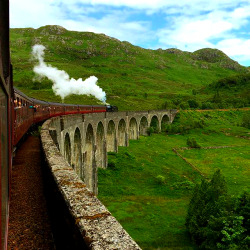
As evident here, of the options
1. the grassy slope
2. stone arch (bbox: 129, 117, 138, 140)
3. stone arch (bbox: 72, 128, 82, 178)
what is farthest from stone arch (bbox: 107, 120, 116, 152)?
stone arch (bbox: 72, 128, 82, 178)

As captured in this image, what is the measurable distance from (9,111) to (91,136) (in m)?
22.5

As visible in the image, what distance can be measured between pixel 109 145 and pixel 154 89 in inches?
4342

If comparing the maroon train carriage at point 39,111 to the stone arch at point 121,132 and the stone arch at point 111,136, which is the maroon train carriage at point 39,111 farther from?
the stone arch at point 121,132

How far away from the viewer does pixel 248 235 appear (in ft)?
45.2

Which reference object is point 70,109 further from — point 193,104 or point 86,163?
point 193,104

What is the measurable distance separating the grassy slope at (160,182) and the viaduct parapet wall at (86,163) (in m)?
2.78

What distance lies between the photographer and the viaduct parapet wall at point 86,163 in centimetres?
237

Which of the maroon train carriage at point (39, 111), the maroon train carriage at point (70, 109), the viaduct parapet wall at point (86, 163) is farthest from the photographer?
the maroon train carriage at point (70, 109)

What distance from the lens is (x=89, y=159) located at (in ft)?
87.7

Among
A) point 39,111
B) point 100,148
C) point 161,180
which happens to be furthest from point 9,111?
point 100,148

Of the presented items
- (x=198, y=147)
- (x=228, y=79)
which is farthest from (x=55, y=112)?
(x=228, y=79)

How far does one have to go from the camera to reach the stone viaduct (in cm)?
1590

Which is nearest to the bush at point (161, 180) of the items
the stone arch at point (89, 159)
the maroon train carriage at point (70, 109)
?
the stone arch at point (89, 159)

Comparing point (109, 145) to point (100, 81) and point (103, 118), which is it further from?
point (100, 81)
